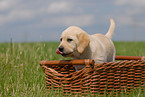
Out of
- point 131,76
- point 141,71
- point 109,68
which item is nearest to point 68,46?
point 109,68

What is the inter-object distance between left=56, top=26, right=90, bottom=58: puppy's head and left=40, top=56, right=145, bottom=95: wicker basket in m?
0.13

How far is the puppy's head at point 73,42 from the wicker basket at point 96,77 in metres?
0.13

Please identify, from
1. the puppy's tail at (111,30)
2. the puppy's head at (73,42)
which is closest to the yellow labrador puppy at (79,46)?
the puppy's head at (73,42)

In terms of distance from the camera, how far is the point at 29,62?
137 inches

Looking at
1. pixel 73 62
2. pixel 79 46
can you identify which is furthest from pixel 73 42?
pixel 73 62

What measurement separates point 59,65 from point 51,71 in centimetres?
14

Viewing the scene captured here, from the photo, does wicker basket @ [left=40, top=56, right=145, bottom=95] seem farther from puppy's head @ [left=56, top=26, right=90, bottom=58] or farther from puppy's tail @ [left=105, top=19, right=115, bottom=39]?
puppy's tail @ [left=105, top=19, right=115, bottom=39]

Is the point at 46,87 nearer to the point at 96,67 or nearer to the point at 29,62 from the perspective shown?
the point at 96,67

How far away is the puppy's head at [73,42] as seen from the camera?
2.09 m

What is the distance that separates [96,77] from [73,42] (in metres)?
0.46

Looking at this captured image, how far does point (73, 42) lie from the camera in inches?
83.9

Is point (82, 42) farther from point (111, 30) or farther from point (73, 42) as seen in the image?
point (111, 30)

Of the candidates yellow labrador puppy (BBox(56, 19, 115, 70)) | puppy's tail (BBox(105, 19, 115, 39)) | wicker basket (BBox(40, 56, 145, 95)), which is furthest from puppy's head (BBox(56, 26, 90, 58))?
puppy's tail (BBox(105, 19, 115, 39))

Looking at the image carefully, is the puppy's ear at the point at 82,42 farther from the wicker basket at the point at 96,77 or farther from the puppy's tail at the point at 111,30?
the puppy's tail at the point at 111,30
